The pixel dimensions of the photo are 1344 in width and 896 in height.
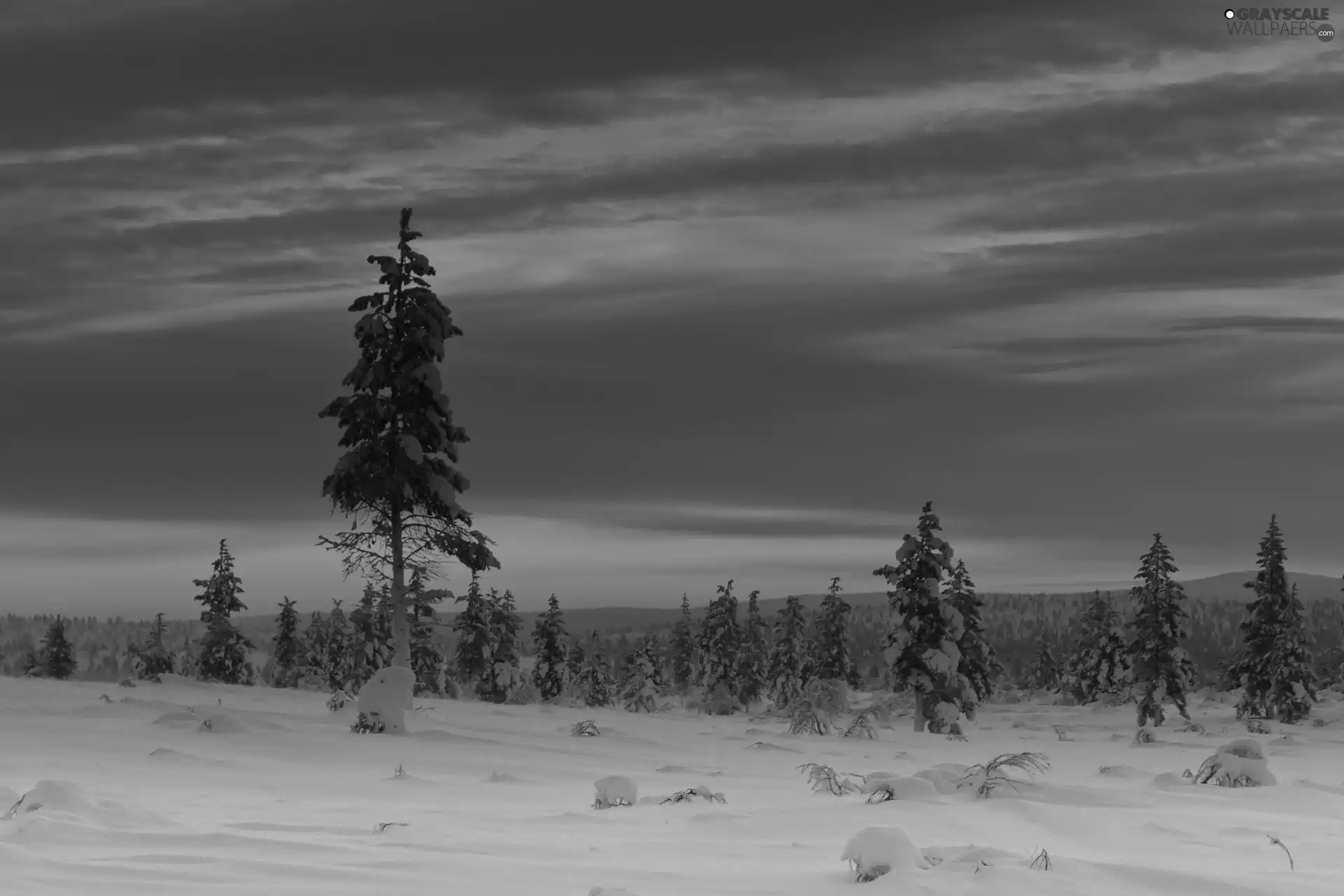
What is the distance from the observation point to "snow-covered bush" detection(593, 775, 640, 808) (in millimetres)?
8672

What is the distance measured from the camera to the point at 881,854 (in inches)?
212

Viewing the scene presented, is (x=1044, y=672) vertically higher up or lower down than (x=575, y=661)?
lower down

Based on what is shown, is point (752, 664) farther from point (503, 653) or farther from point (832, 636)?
point (503, 653)

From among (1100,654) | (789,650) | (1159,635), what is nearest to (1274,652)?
(1159,635)

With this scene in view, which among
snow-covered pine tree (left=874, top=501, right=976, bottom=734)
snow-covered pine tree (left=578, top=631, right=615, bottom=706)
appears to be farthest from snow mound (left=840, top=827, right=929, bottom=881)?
snow-covered pine tree (left=578, top=631, right=615, bottom=706)

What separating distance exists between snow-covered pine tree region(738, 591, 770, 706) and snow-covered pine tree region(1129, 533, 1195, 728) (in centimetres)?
3078

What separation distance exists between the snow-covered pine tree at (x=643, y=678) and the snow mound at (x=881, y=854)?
2741 inches

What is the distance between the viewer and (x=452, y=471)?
82.9 feet

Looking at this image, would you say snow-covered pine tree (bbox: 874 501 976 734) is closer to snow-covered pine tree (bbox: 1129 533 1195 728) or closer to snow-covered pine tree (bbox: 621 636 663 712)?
snow-covered pine tree (bbox: 1129 533 1195 728)

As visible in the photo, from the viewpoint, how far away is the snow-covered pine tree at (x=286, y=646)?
269 ft

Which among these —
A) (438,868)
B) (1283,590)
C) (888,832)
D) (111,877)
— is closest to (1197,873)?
(888,832)

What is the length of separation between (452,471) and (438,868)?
65.6 ft

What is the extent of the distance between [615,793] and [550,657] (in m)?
73.5

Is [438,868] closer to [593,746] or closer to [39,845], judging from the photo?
[39,845]
